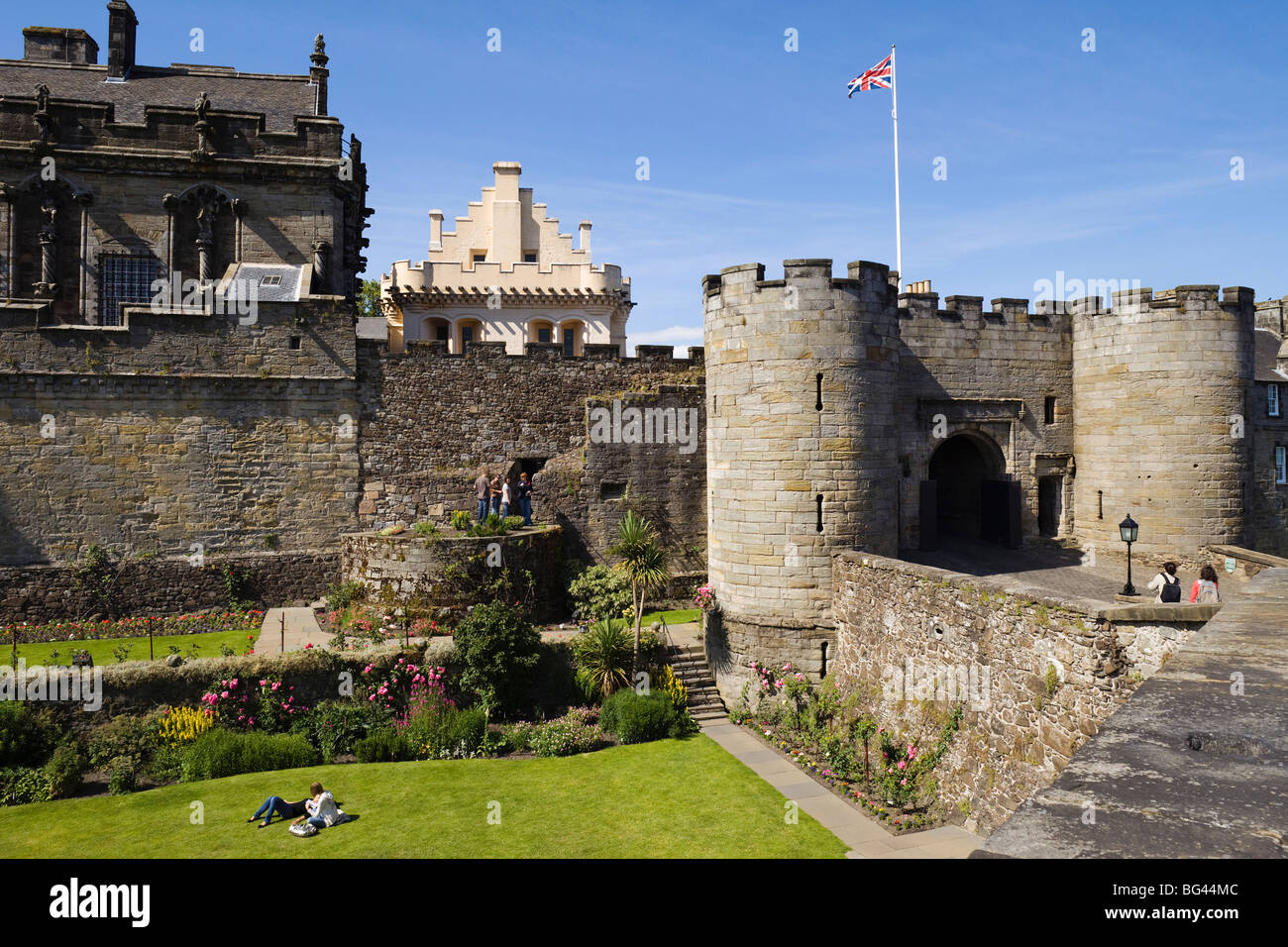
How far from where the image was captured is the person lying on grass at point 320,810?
520 inches

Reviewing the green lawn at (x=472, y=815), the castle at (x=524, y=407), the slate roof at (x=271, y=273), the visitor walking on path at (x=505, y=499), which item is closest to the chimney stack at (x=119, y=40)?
the castle at (x=524, y=407)

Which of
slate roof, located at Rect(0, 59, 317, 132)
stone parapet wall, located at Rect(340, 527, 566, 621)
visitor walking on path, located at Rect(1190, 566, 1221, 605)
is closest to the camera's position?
visitor walking on path, located at Rect(1190, 566, 1221, 605)

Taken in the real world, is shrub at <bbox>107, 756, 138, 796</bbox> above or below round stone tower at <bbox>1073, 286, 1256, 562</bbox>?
below

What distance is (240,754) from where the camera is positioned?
1578cm

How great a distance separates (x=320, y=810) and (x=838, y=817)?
324 inches

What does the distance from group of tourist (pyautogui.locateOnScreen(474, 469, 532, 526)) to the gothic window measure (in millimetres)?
12823

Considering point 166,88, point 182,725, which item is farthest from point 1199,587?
point 166,88

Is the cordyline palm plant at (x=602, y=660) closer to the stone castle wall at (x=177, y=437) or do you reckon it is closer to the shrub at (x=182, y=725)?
the shrub at (x=182, y=725)

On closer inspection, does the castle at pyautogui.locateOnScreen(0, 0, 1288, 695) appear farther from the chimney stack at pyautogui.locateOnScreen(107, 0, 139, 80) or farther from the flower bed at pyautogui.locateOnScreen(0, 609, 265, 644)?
the chimney stack at pyautogui.locateOnScreen(107, 0, 139, 80)

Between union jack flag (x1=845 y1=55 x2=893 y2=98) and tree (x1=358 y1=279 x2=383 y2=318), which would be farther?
tree (x1=358 y1=279 x2=383 y2=318)

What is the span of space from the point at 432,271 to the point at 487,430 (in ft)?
44.2

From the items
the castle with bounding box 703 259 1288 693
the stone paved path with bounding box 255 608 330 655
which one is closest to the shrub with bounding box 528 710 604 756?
the castle with bounding box 703 259 1288 693

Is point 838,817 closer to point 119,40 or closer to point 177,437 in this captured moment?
point 177,437

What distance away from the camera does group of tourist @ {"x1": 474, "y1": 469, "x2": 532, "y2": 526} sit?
22.5 metres
